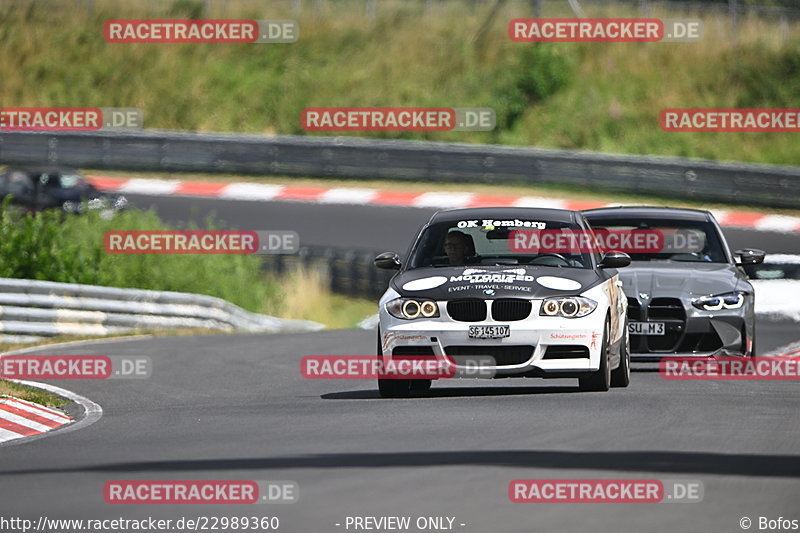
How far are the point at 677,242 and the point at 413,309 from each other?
4.43m

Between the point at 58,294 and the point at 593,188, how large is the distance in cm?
1566

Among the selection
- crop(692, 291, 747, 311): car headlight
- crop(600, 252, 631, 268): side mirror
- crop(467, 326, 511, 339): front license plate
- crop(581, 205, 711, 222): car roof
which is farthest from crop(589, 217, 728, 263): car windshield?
crop(467, 326, 511, 339): front license plate

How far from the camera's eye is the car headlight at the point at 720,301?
538 inches

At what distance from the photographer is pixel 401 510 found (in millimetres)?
6801

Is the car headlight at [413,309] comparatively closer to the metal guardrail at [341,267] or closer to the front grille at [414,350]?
the front grille at [414,350]

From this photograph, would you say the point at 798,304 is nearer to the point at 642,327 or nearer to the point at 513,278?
the point at 642,327

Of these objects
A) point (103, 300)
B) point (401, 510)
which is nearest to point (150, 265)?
point (103, 300)

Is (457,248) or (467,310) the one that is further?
(457,248)

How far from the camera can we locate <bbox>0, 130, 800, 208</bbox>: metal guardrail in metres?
32.5

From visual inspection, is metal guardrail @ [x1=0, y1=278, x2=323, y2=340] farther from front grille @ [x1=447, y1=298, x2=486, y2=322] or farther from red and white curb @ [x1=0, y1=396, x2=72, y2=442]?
front grille @ [x1=447, y1=298, x2=486, y2=322]

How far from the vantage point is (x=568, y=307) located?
11445mm

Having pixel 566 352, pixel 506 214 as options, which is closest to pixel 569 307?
pixel 566 352

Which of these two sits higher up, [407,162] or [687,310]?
[407,162]

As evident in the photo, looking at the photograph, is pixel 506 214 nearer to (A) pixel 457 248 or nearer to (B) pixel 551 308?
(A) pixel 457 248
